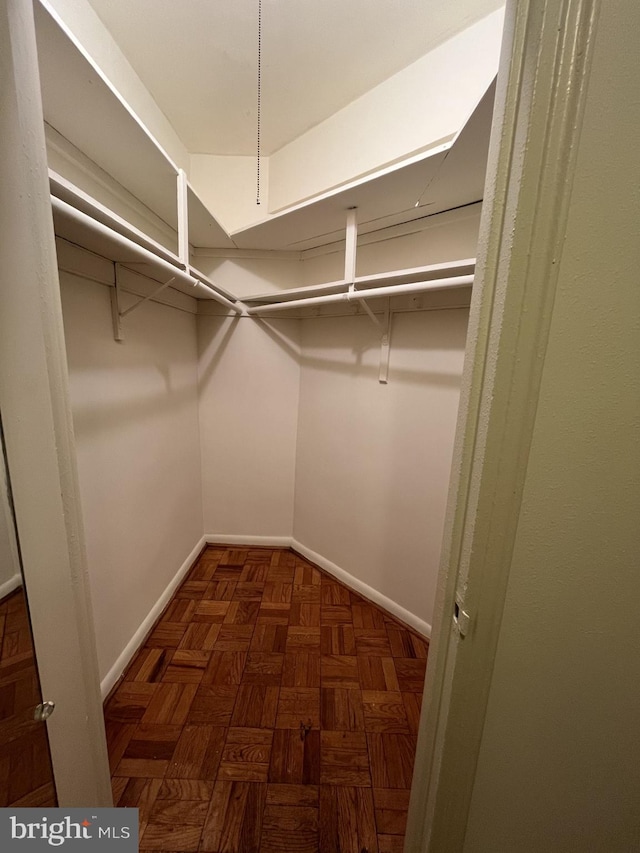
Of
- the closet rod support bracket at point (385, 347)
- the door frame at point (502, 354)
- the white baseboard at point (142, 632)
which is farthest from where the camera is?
the closet rod support bracket at point (385, 347)

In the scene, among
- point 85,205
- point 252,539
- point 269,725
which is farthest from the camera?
point 252,539

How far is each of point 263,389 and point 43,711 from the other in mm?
1747

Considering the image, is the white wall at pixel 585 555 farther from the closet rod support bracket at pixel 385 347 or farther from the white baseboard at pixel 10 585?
the closet rod support bracket at pixel 385 347

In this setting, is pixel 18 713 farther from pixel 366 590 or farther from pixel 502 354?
pixel 366 590

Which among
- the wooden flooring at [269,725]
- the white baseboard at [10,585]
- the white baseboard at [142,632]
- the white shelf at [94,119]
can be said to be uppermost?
the white shelf at [94,119]

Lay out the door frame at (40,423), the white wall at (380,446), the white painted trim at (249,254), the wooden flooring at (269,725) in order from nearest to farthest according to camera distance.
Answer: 1. the door frame at (40,423)
2. the wooden flooring at (269,725)
3. the white wall at (380,446)
4. the white painted trim at (249,254)

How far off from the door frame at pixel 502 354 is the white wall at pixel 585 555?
2 centimetres

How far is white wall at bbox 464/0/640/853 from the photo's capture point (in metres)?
0.37

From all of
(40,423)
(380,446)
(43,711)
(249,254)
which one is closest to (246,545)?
(380,446)

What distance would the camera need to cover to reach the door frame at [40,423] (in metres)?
0.52

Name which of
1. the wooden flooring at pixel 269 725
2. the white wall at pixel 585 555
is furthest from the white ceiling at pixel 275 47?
the wooden flooring at pixel 269 725

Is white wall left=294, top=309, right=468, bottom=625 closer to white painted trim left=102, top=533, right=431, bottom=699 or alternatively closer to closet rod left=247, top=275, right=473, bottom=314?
white painted trim left=102, top=533, right=431, bottom=699

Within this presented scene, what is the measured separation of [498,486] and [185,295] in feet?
6.53

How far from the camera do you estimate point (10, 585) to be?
0.61 metres
